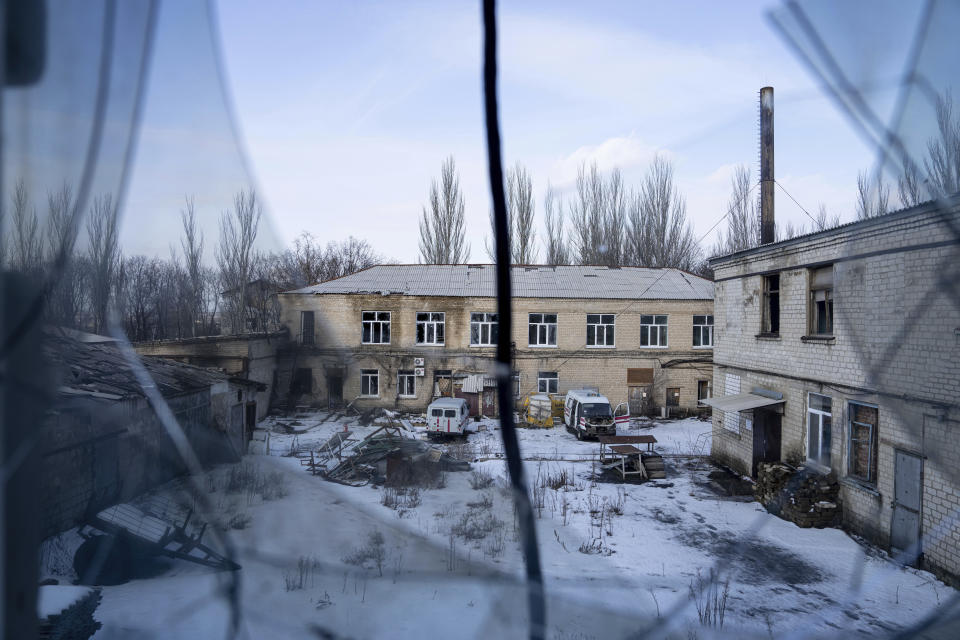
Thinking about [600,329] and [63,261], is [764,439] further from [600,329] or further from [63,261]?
[63,261]

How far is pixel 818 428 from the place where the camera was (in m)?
4.56

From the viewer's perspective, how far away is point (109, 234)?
0.54 metres

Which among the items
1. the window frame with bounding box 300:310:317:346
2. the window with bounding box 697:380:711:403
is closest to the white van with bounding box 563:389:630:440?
the window with bounding box 697:380:711:403

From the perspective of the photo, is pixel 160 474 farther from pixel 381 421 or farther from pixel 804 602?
pixel 381 421

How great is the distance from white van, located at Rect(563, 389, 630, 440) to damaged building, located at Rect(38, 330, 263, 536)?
7.81 metres

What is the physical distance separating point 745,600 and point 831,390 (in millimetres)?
3366

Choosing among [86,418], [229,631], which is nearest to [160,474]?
[86,418]

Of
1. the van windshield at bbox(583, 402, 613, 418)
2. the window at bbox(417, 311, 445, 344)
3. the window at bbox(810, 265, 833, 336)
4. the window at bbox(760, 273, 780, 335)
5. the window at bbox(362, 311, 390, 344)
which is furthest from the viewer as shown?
the van windshield at bbox(583, 402, 613, 418)

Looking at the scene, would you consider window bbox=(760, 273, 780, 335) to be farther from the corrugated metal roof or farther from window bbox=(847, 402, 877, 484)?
the corrugated metal roof

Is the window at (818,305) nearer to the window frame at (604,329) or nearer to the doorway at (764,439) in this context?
the doorway at (764,439)

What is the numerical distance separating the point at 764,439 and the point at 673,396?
5.27 m

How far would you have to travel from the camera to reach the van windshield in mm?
8211

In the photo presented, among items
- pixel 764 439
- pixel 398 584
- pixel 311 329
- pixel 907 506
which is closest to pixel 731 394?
pixel 764 439

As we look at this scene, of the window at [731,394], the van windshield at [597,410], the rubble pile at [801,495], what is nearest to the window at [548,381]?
the van windshield at [597,410]
